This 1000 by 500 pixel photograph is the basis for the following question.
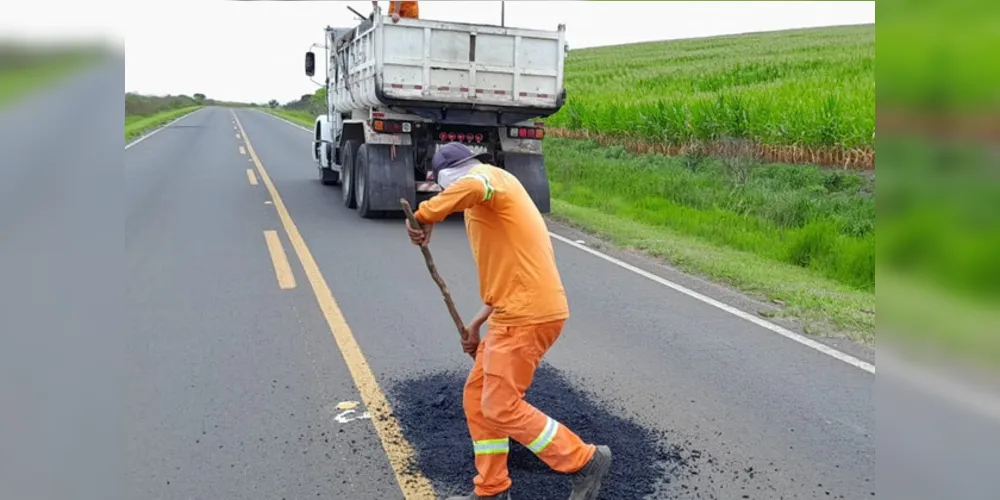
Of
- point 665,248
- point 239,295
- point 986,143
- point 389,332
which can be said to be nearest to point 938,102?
point 986,143

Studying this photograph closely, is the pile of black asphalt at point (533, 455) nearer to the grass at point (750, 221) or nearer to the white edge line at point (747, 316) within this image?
the white edge line at point (747, 316)

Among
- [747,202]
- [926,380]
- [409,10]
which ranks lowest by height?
[926,380]

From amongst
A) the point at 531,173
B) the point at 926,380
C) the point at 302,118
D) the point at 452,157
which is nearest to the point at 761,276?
the point at 531,173

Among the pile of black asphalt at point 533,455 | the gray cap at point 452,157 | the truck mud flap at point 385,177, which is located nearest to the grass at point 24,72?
the gray cap at point 452,157

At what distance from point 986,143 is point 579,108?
24170mm

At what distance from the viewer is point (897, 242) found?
40.1 inches

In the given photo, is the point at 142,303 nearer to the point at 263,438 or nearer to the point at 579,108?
the point at 263,438

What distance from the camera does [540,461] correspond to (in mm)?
4305

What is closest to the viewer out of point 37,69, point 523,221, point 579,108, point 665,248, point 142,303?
point 37,69

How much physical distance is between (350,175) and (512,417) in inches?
399

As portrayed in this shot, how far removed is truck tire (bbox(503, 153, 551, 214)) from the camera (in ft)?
39.9

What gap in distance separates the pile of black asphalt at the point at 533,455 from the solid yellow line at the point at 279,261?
3.08m

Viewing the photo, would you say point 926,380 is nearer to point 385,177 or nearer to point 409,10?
point 385,177

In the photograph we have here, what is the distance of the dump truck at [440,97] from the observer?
11086 mm
